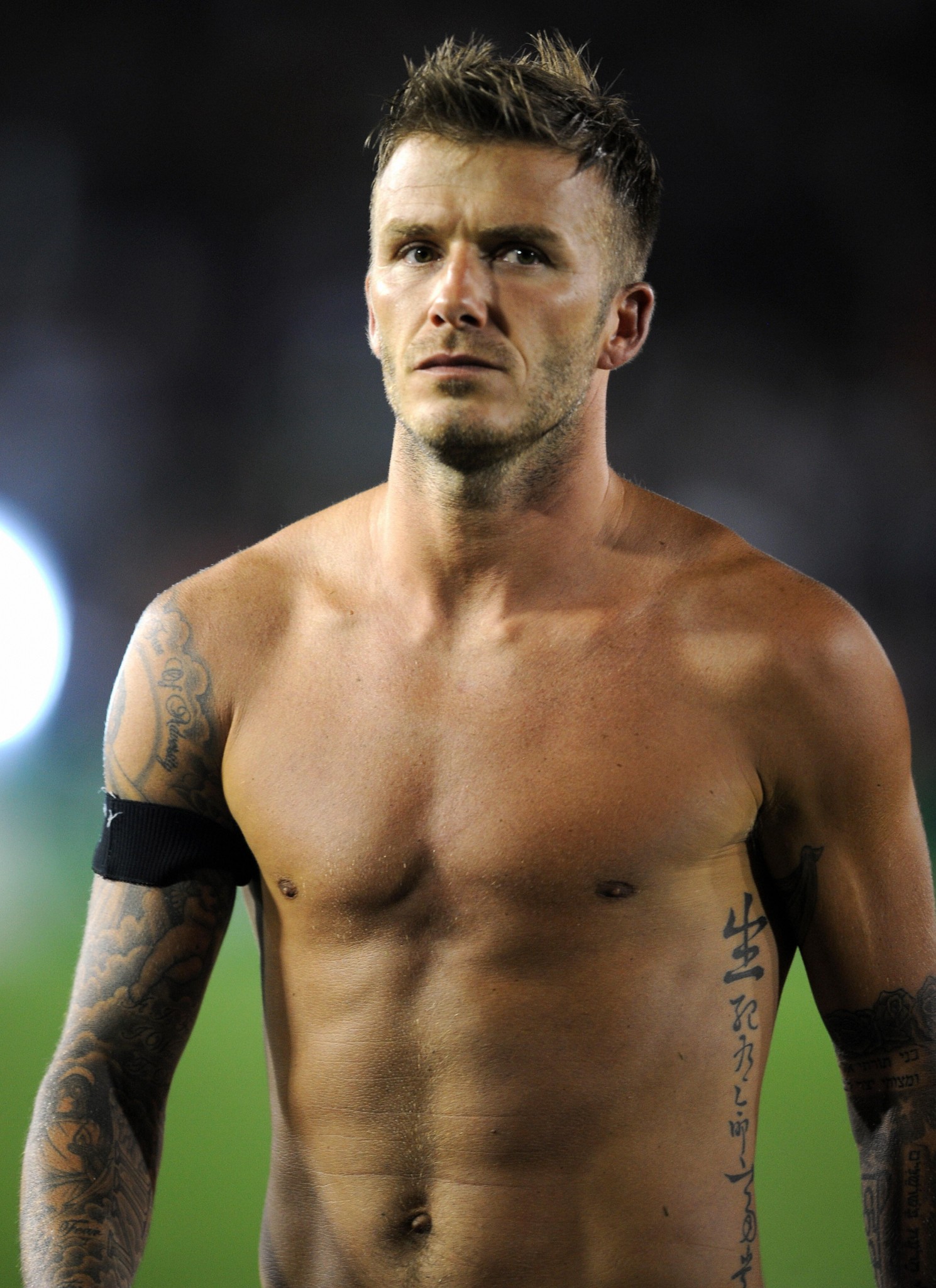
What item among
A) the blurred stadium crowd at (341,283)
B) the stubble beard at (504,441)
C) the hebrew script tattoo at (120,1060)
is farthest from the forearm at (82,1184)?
the blurred stadium crowd at (341,283)

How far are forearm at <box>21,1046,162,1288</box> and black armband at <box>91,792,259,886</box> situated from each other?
14cm

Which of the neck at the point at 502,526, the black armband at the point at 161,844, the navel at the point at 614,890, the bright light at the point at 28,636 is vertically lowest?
the navel at the point at 614,890

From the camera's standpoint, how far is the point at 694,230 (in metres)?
2.49

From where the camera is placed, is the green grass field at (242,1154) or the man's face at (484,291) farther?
the green grass field at (242,1154)

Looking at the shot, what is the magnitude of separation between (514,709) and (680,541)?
19 centimetres

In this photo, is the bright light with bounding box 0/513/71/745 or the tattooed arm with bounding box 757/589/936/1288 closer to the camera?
the tattooed arm with bounding box 757/589/936/1288

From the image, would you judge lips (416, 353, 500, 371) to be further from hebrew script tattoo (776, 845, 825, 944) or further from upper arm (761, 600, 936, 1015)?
hebrew script tattoo (776, 845, 825, 944)

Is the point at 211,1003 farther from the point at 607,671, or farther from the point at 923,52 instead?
the point at 923,52

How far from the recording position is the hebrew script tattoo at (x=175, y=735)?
102 centimetres

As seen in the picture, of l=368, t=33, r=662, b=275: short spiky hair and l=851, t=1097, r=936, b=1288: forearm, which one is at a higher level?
l=368, t=33, r=662, b=275: short spiky hair

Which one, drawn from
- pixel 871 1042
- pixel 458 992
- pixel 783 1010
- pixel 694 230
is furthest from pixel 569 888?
pixel 694 230

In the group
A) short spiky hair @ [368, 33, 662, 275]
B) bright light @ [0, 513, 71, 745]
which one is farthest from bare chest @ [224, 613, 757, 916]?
bright light @ [0, 513, 71, 745]

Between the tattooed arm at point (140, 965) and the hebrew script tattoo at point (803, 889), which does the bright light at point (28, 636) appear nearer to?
the tattooed arm at point (140, 965)

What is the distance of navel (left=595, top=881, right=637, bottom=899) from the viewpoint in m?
0.92
